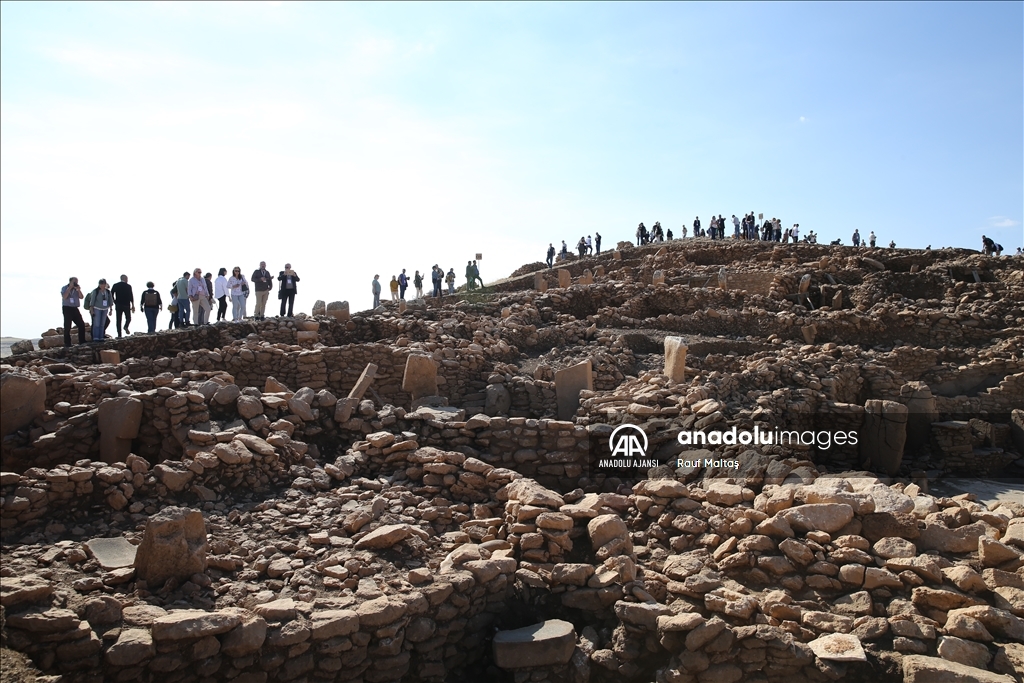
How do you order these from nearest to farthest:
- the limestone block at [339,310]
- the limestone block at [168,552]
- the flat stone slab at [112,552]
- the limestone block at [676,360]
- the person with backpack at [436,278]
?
1. the limestone block at [168,552]
2. the flat stone slab at [112,552]
3. the limestone block at [676,360]
4. the limestone block at [339,310]
5. the person with backpack at [436,278]

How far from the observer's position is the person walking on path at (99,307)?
13.9 meters

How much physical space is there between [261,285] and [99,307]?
12.3ft

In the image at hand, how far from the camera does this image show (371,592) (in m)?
5.20

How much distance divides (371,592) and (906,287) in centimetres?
2471

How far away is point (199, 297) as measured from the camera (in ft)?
→ 52.0

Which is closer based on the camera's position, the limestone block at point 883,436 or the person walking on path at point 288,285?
the limestone block at point 883,436

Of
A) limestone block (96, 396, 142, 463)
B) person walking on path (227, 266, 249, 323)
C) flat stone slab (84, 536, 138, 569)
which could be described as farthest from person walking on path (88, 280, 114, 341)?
flat stone slab (84, 536, 138, 569)

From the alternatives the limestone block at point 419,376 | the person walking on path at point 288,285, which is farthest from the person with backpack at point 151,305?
the limestone block at point 419,376

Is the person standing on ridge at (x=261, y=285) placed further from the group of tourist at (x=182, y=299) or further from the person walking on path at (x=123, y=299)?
the person walking on path at (x=123, y=299)

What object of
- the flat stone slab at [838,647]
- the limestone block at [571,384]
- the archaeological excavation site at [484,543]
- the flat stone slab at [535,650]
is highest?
the limestone block at [571,384]

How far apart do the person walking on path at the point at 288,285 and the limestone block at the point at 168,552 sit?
11806 millimetres

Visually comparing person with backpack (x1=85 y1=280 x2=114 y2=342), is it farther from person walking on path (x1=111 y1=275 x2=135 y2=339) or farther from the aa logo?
the aa logo

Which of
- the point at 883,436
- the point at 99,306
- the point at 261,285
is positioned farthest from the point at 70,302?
the point at 883,436

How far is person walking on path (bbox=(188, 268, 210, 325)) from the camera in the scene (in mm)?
15789
